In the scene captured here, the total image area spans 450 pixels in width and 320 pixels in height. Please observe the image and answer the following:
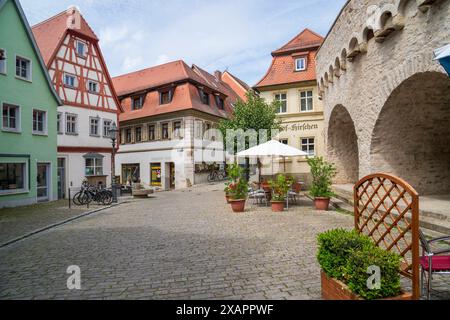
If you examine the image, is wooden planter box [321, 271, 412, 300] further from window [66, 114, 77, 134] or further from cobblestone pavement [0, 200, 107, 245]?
window [66, 114, 77, 134]

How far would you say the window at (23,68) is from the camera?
1581 cm

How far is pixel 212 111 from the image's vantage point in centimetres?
2817

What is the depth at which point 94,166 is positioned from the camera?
73.6 feet

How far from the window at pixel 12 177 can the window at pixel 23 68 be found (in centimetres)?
474

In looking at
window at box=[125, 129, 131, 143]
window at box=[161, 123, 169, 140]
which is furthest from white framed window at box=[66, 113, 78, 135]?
window at box=[125, 129, 131, 143]

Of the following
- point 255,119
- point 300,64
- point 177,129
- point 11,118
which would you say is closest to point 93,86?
point 177,129

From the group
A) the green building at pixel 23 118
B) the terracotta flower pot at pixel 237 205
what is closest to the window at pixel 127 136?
the green building at pixel 23 118

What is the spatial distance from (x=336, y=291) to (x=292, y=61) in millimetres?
20278

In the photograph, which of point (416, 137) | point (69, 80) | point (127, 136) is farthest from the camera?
point (127, 136)

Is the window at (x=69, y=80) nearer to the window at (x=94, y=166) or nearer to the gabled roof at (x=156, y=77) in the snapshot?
the window at (x=94, y=166)

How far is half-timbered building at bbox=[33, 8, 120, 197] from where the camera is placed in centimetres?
2039

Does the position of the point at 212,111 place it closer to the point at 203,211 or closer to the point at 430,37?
the point at 203,211

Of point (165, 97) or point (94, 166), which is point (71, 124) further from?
point (165, 97)

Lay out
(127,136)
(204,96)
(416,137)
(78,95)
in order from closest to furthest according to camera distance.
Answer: (416,137) → (78,95) → (204,96) → (127,136)
